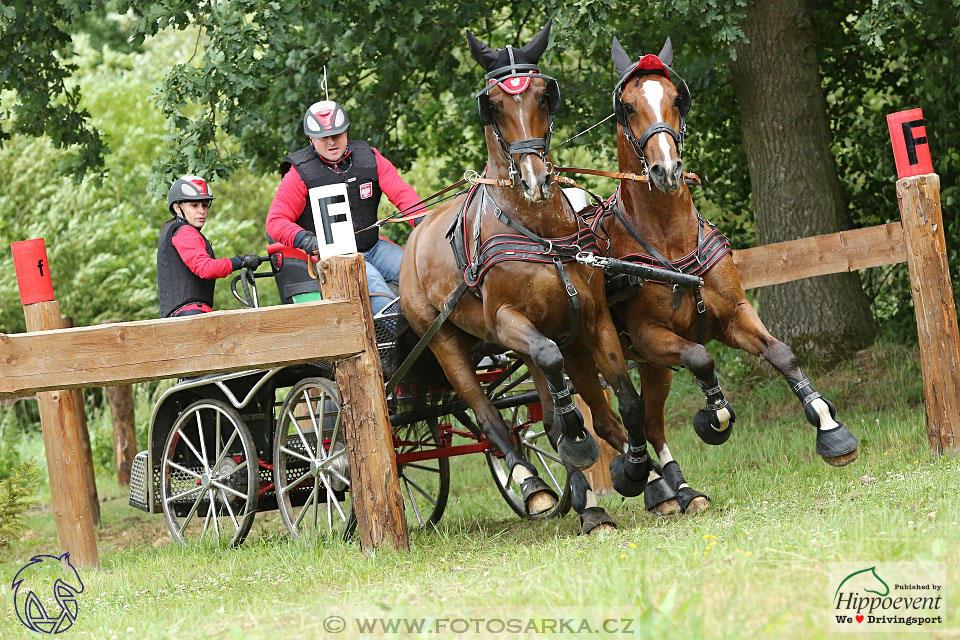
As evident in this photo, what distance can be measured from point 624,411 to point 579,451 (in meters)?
0.32

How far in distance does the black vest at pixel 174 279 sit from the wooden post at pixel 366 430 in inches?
77.4

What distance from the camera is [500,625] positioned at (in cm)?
321

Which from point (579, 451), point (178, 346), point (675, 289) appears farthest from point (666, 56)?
point (178, 346)

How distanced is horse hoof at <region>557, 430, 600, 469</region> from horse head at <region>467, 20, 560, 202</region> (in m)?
1.17

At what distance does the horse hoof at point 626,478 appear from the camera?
526 centimetres

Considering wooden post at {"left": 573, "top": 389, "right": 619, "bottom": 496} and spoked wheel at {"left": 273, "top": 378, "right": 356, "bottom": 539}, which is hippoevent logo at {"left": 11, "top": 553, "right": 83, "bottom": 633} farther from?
wooden post at {"left": 573, "top": 389, "right": 619, "bottom": 496}

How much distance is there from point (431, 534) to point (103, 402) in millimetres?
11112

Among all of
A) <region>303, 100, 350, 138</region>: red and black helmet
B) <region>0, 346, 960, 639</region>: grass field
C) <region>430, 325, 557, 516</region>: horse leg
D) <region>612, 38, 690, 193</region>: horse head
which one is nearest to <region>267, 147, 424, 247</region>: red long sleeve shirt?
<region>303, 100, 350, 138</region>: red and black helmet

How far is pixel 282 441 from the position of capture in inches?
250

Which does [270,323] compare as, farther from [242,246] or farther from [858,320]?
[242,246]

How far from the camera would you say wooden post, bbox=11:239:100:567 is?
6082mm

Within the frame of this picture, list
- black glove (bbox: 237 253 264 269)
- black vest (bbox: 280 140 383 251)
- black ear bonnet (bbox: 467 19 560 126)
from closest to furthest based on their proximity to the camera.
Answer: black ear bonnet (bbox: 467 19 560 126)
black vest (bbox: 280 140 383 251)
black glove (bbox: 237 253 264 269)

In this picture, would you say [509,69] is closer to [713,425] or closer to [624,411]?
[624,411]

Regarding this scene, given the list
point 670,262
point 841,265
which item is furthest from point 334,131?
point 841,265
